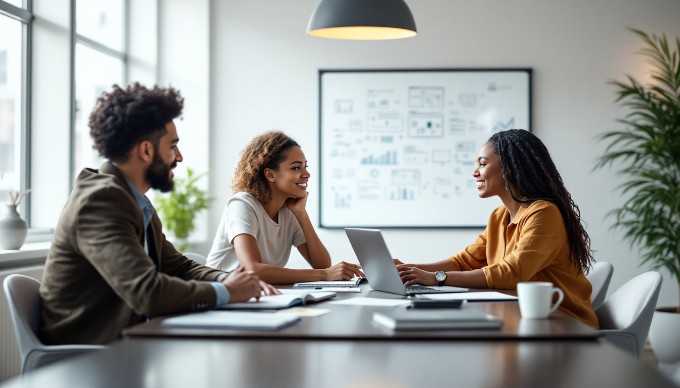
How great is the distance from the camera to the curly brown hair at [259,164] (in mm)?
3438

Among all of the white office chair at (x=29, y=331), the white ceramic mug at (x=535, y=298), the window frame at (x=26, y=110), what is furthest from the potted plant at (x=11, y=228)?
the white ceramic mug at (x=535, y=298)

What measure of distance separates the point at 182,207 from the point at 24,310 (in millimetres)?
3411

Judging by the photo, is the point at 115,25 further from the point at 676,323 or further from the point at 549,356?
the point at 549,356

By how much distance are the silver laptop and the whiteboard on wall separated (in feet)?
9.80

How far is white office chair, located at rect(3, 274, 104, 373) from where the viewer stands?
2121 millimetres

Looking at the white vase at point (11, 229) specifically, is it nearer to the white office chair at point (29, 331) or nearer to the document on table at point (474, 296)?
the white office chair at point (29, 331)

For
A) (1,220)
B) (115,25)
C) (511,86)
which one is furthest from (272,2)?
(1,220)

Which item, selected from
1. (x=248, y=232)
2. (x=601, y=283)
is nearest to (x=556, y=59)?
(x=601, y=283)

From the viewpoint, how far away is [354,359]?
1.55 metres

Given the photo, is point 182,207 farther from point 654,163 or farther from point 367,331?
point 367,331

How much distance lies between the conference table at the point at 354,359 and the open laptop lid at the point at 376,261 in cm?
63

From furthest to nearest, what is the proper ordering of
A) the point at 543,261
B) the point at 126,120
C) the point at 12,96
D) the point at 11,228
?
the point at 12,96, the point at 11,228, the point at 543,261, the point at 126,120

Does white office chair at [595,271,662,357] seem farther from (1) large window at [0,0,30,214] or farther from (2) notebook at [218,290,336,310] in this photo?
(1) large window at [0,0,30,214]

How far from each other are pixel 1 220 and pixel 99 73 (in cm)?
189
